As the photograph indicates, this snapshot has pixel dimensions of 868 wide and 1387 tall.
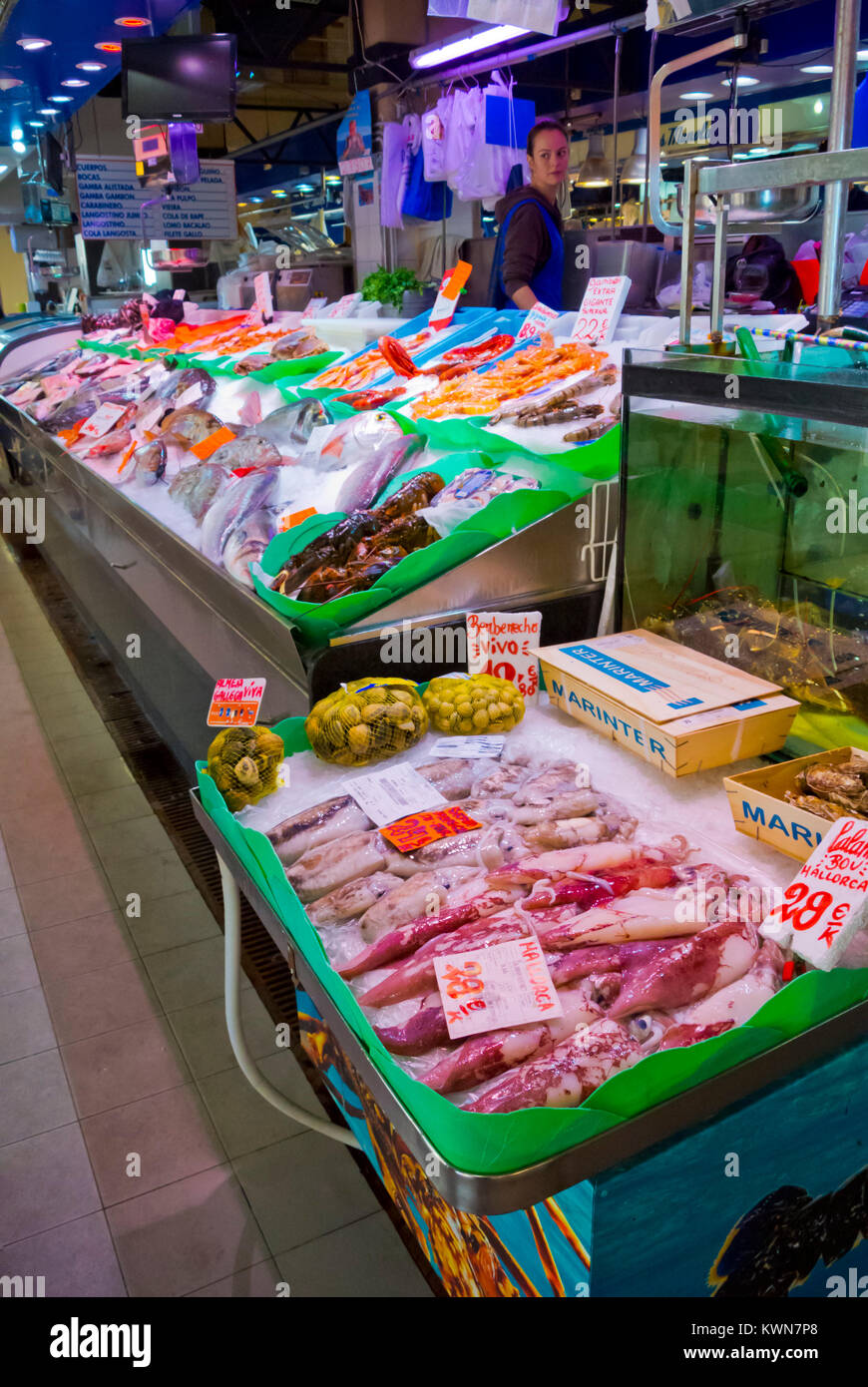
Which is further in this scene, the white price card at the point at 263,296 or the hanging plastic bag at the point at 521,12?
the white price card at the point at 263,296

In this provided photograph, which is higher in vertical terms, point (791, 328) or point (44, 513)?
point (791, 328)

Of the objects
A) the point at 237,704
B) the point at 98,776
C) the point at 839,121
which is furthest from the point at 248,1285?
the point at 98,776

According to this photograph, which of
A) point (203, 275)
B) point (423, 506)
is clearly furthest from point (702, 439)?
point (203, 275)

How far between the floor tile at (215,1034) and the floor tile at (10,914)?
79 centimetres

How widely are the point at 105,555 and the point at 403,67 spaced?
620 centimetres

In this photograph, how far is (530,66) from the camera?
9.84 m

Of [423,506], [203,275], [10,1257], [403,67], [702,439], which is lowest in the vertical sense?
[10,1257]

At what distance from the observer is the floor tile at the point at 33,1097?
2541mm

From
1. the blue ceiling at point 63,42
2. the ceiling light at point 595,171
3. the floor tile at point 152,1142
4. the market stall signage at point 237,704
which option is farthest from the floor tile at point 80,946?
the ceiling light at point 595,171

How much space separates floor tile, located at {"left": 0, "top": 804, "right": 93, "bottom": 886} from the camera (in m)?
3.71

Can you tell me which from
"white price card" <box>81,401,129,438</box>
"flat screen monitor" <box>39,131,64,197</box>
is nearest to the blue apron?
"white price card" <box>81,401,129,438</box>

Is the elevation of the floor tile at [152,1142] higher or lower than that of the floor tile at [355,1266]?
higher

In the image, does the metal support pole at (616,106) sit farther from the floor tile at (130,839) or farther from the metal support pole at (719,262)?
the floor tile at (130,839)

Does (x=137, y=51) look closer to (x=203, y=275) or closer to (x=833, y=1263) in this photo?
(x=203, y=275)
